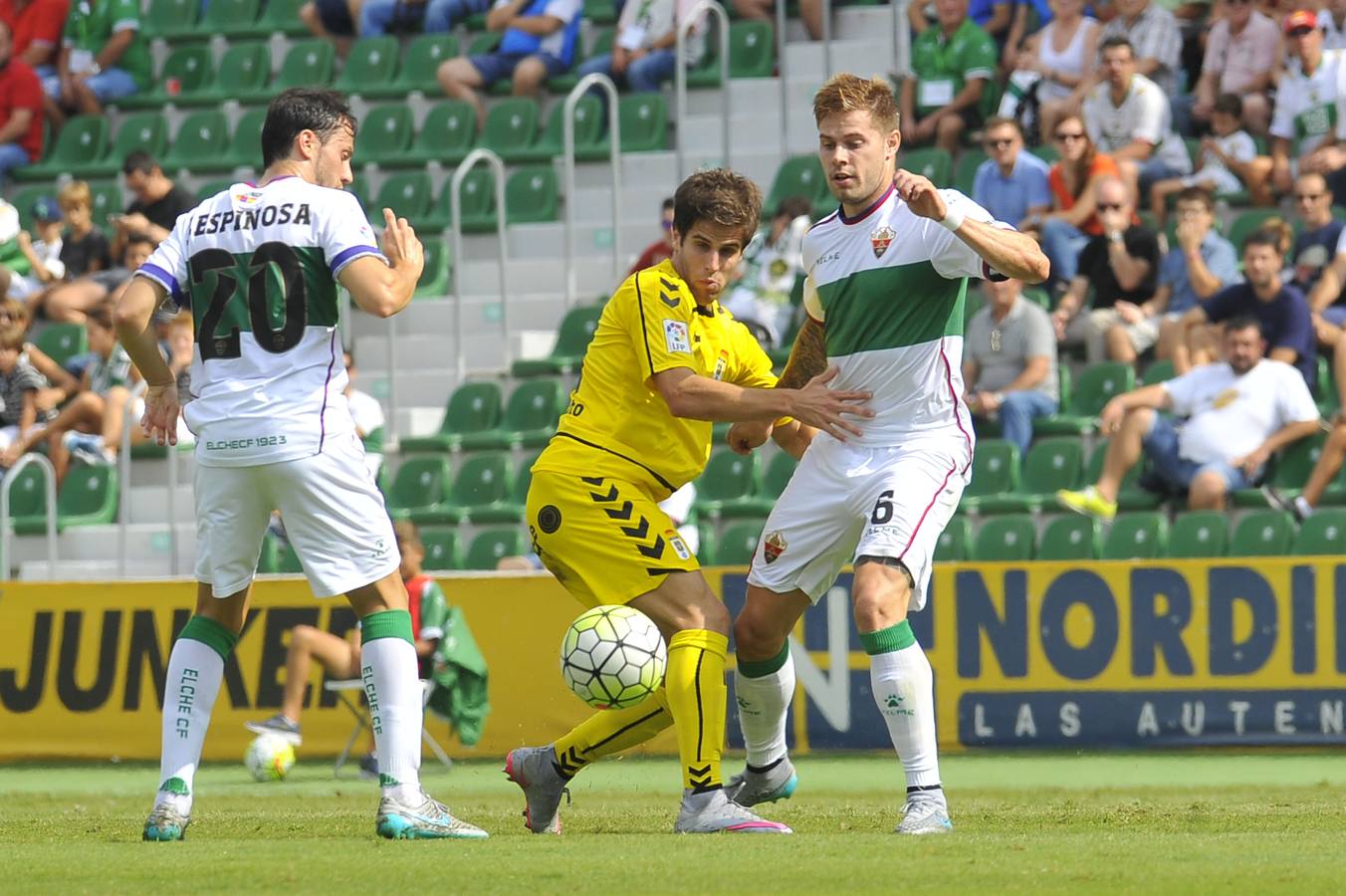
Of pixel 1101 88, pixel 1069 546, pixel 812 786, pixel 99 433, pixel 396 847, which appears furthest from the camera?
pixel 99 433

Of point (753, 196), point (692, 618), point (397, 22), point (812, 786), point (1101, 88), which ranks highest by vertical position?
point (397, 22)

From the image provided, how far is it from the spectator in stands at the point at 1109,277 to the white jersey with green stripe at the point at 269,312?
8468mm

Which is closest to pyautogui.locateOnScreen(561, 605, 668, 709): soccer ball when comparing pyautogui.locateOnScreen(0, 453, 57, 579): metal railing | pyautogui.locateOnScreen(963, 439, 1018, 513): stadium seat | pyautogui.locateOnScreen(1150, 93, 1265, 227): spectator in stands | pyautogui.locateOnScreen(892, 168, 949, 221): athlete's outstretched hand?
pyautogui.locateOnScreen(892, 168, 949, 221): athlete's outstretched hand

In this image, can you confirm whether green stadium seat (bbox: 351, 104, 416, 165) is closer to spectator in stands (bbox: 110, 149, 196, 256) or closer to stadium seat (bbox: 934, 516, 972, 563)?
spectator in stands (bbox: 110, 149, 196, 256)

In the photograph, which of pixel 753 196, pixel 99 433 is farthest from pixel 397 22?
pixel 753 196

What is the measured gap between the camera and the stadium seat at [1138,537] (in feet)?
43.0

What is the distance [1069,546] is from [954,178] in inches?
153

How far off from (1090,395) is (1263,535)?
194 cm

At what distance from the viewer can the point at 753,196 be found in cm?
757

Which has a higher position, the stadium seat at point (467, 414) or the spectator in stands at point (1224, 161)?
the spectator in stands at point (1224, 161)

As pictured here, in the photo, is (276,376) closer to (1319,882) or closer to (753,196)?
(753,196)

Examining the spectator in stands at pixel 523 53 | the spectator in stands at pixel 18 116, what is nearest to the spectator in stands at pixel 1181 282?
the spectator in stands at pixel 523 53

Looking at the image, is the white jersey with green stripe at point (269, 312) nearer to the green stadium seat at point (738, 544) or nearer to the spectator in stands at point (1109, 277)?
the green stadium seat at point (738, 544)

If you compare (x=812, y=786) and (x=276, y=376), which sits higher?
(x=276, y=376)
